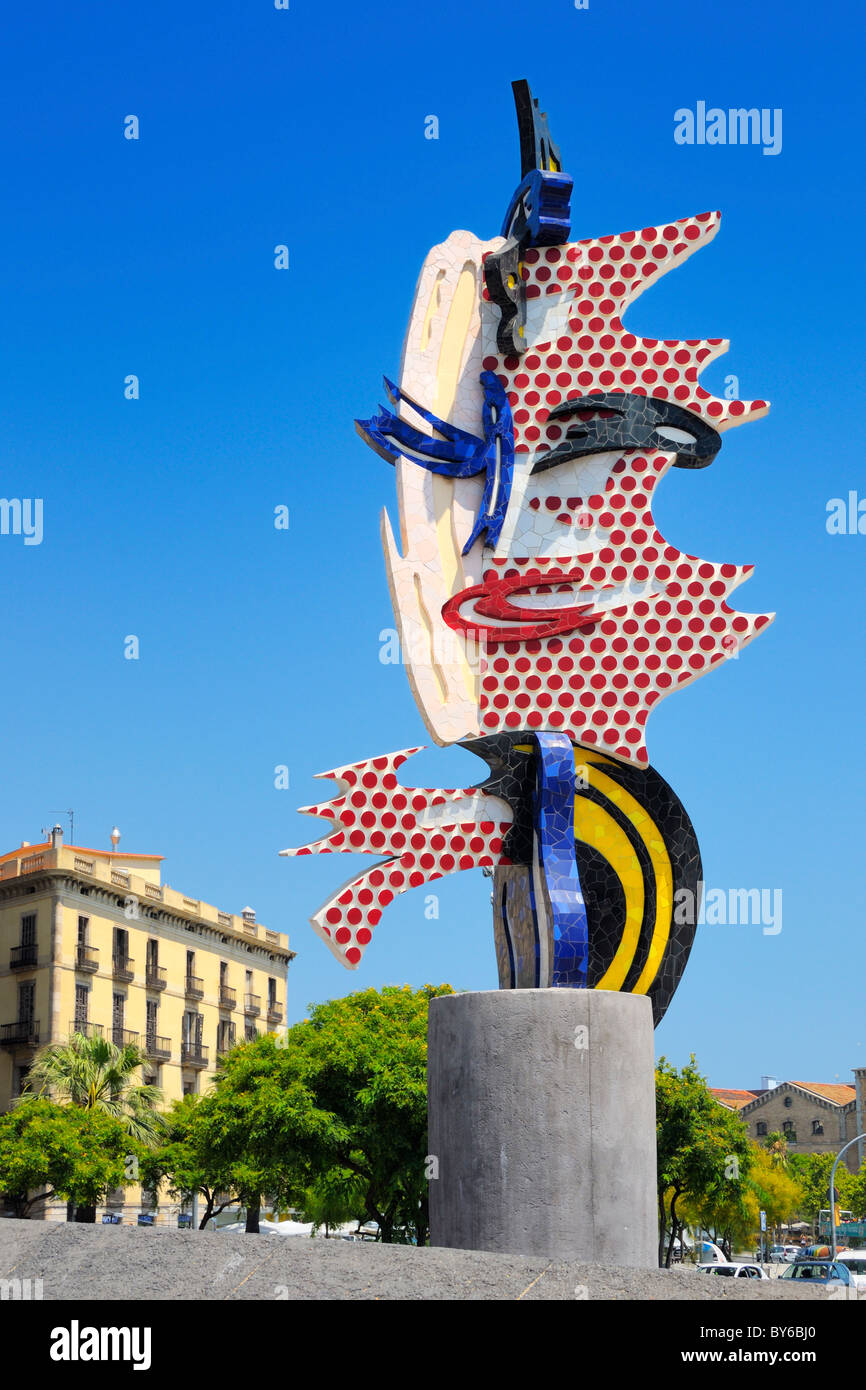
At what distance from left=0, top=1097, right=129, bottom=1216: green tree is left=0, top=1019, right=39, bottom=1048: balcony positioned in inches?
476

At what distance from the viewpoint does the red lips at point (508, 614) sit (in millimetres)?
17000

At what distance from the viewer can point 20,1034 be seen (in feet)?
156

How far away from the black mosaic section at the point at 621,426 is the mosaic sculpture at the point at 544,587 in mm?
24

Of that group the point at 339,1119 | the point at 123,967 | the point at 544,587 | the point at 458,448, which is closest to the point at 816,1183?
the point at 123,967

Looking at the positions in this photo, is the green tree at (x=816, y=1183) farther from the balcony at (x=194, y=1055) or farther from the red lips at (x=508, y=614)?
the red lips at (x=508, y=614)

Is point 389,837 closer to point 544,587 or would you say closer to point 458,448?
point 544,587

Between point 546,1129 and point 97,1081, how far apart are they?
24.0m

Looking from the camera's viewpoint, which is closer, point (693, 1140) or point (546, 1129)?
point (546, 1129)

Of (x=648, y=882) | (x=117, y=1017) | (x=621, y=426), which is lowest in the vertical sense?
(x=117, y=1017)

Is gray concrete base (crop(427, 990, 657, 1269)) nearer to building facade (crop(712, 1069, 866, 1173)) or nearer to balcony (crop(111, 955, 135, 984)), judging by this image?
balcony (crop(111, 955, 135, 984))

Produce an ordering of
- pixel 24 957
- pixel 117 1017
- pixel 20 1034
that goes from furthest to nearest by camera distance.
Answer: pixel 117 1017, pixel 24 957, pixel 20 1034

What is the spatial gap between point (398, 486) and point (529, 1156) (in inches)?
279

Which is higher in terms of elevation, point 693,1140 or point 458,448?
point 458,448

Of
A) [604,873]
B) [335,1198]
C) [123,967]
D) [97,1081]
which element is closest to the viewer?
[604,873]
